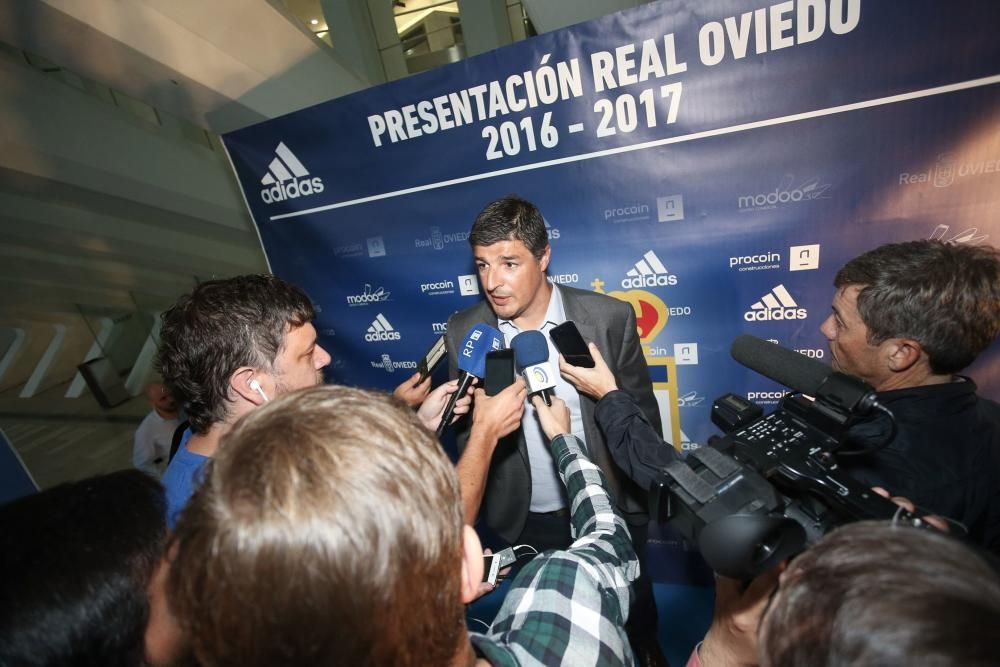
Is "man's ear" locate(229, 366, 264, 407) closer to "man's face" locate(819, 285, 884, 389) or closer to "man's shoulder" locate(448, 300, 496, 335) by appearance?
"man's shoulder" locate(448, 300, 496, 335)

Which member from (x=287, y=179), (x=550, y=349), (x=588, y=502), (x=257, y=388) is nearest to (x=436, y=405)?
(x=550, y=349)

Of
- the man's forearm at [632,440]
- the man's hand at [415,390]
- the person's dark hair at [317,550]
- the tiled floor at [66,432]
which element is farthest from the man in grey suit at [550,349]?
the tiled floor at [66,432]

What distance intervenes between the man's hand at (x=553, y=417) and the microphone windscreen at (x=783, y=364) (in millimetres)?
575

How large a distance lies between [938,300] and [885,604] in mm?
1120

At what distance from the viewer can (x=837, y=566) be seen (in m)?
0.47

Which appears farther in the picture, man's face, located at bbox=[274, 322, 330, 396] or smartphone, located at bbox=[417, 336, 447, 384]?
smartphone, located at bbox=[417, 336, 447, 384]

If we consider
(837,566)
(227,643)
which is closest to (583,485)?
(837,566)

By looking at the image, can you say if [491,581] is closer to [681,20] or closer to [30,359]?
[681,20]

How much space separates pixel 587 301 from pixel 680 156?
2.28 ft

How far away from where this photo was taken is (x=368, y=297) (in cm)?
260

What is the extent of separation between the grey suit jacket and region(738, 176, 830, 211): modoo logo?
631 mm

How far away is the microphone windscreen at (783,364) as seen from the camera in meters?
1.00

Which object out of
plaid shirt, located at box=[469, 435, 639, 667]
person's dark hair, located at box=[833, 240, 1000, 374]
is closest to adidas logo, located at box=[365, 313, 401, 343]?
plaid shirt, located at box=[469, 435, 639, 667]

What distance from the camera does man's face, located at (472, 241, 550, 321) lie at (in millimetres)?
1750
